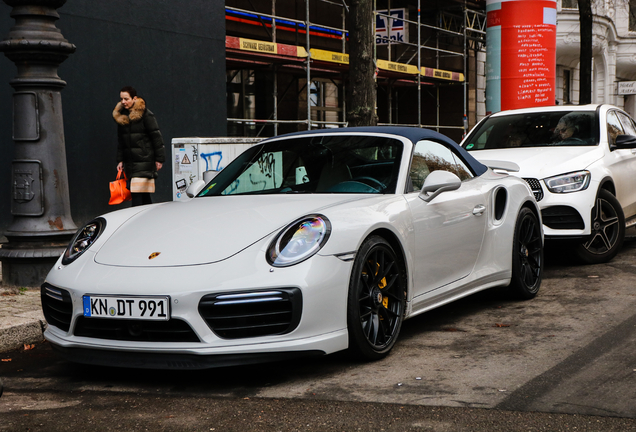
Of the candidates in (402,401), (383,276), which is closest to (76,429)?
(402,401)

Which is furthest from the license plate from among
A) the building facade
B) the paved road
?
the building facade

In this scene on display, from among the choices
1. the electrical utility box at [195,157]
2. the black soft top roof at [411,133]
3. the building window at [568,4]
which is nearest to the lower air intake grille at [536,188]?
the black soft top roof at [411,133]

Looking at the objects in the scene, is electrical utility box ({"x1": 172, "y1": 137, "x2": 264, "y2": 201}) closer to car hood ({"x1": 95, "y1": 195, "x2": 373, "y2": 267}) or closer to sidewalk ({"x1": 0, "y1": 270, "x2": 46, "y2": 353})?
sidewalk ({"x1": 0, "y1": 270, "x2": 46, "y2": 353})

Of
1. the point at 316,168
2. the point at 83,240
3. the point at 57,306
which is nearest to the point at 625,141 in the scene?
the point at 316,168

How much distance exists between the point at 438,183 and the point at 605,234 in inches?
143

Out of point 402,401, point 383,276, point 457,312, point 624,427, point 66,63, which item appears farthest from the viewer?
point 66,63

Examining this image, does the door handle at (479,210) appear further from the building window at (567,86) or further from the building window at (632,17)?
the building window at (632,17)

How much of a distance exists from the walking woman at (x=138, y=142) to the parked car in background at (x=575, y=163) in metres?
3.51

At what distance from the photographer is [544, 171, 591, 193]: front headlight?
24.8 feet

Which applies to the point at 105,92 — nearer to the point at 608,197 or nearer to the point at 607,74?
the point at 608,197

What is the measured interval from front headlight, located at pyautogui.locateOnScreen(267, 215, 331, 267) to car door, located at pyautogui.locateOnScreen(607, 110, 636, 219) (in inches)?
189

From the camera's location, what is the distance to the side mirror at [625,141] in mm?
8219

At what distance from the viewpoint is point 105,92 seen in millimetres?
11570

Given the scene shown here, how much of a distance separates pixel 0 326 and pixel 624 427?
380 cm
